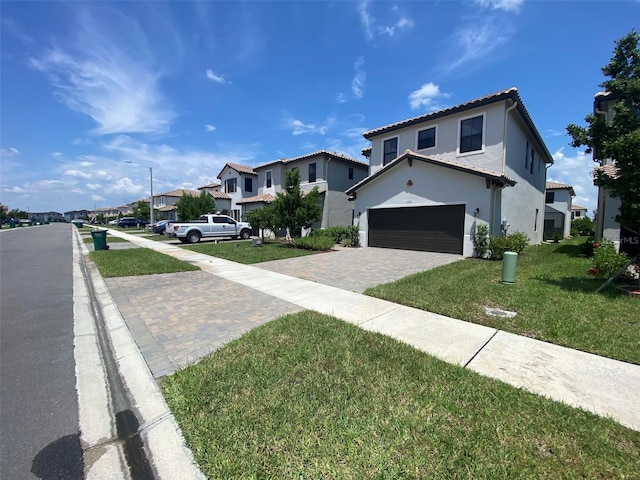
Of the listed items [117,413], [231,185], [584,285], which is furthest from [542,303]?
[231,185]

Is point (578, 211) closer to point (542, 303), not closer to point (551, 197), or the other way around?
point (551, 197)

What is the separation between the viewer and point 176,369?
144 inches

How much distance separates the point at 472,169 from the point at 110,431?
46.4 ft

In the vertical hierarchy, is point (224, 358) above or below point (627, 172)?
below

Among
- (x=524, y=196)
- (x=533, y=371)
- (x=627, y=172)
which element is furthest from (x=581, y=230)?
(x=533, y=371)

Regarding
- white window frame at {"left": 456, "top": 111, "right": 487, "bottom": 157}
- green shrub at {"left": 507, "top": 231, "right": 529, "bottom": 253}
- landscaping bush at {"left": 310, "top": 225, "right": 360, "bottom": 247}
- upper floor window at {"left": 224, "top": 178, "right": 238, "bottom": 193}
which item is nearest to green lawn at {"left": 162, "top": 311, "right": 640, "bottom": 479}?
green shrub at {"left": 507, "top": 231, "right": 529, "bottom": 253}

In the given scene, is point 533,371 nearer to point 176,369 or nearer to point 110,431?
point 176,369

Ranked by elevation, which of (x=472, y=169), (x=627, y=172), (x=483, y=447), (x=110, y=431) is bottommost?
(x=110, y=431)

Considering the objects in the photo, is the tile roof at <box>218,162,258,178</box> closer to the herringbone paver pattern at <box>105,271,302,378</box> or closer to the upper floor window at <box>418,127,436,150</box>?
the upper floor window at <box>418,127,436,150</box>

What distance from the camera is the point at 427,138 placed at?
16.5m

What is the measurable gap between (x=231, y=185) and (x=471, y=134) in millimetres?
24978

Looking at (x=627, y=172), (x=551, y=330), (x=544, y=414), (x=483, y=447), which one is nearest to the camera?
(x=483, y=447)

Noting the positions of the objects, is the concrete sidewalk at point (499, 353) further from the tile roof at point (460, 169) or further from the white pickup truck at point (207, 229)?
the white pickup truck at point (207, 229)

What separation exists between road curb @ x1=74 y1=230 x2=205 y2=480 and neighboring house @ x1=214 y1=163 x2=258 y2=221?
2606 cm
